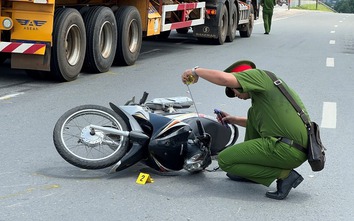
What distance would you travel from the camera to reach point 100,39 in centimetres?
1241

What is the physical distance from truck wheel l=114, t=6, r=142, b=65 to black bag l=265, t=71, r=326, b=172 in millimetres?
7812

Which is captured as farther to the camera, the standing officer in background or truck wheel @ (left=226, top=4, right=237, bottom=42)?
the standing officer in background

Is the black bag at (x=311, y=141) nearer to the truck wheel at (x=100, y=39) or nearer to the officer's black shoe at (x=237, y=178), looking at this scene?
the officer's black shoe at (x=237, y=178)

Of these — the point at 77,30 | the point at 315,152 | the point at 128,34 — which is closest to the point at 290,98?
the point at 315,152

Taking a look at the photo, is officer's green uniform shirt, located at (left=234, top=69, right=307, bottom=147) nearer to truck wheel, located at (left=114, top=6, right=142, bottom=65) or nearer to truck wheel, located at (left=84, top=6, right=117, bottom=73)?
truck wheel, located at (left=84, top=6, right=117, bottom=73)

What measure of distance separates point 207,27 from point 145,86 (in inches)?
339

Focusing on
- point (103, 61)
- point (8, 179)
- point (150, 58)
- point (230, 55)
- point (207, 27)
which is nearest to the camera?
point (8, 179)

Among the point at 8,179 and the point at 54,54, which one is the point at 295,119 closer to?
the point at 8,179

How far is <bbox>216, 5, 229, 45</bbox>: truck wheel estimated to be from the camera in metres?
19.9

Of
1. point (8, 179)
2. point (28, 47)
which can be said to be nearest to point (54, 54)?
point (28, 47)

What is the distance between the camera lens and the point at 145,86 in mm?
11516

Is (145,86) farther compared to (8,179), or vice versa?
(145,86)

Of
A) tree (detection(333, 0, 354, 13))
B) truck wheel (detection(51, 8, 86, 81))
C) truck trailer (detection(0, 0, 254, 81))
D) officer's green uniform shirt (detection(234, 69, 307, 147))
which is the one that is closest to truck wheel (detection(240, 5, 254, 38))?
truck trailer (detection(0, 0, 254, 81))

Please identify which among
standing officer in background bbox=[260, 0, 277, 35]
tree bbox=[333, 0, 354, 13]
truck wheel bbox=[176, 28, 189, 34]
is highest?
tree bbox=[333, 0, 354, 13]
